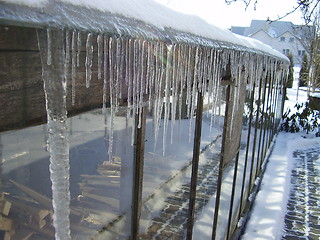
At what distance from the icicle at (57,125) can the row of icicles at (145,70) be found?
29 mm

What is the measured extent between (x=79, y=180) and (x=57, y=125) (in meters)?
0.47

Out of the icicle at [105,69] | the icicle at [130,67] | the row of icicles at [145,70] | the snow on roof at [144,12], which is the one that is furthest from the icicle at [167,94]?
the icicle at [105,69]

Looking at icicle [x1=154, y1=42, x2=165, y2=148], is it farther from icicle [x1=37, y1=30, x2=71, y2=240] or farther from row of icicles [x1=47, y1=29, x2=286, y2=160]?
icicle [x1=37, y1=30, x2=71, y2=240]

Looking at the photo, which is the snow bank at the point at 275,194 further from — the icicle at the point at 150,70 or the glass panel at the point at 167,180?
the icicle at the point at 150,70

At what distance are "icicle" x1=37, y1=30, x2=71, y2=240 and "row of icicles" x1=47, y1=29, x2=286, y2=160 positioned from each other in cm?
3

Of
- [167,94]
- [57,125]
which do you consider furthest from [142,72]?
[57,125]

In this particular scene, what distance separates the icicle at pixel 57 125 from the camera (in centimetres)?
82

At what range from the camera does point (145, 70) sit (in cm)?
140

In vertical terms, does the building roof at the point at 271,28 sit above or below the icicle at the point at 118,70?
above

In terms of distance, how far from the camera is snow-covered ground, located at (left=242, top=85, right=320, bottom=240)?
4770 millimetres

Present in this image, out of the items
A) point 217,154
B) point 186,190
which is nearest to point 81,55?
point 186,190

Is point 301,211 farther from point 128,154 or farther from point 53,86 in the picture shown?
point 53,86

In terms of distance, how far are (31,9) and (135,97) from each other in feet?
2.53

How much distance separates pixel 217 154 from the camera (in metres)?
3.28
